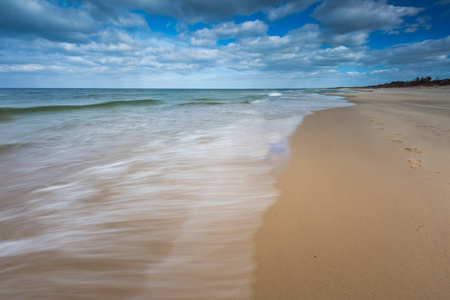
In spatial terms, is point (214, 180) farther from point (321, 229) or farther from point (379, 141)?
point (379, 141)

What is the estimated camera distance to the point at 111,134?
6547 mm

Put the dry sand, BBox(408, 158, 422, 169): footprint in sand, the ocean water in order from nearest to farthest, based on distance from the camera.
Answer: the dry sand
the ocean water
BBox(408, 158, 422, 169): footprint in sand

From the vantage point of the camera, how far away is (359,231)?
66.5 inches

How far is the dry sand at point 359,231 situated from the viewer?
48.8 inches

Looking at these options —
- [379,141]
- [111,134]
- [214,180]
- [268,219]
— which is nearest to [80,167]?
[214,180]

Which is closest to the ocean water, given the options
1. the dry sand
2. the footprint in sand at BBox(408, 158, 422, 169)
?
the dry sand

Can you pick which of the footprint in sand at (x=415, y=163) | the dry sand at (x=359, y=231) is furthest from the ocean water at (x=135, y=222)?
the footprint in sand at (x=415, y=163)

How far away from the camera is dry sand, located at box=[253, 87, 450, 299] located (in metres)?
1.24

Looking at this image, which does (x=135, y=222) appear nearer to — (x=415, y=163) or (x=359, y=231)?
(x=359, y=231)

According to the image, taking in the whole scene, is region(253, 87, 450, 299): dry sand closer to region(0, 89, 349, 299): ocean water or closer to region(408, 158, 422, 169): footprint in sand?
region(408, 158, 422, 169): footprint in sand

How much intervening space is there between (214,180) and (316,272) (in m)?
1.79

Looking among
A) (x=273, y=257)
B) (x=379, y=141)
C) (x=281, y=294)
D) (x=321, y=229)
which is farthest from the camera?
(x=379, y=141)

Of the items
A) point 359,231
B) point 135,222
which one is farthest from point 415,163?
point 135,222

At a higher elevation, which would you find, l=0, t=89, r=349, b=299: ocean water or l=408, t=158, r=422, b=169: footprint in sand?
l=408, t=158, r=422, b=169: footprint in sand
